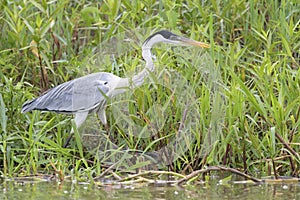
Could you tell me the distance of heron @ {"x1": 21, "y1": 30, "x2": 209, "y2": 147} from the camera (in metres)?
5.52

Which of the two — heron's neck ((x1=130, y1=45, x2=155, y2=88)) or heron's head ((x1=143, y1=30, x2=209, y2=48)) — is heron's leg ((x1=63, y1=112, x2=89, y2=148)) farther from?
heron's head ((x1=143, y1=30, x2=209, y2=48))

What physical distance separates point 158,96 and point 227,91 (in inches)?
17.7

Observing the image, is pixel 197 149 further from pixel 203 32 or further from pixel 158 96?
pixel 203 32

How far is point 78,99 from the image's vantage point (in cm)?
567

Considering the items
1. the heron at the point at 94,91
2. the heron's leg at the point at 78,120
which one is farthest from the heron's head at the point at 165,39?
the heron's leg at the point at 78,120

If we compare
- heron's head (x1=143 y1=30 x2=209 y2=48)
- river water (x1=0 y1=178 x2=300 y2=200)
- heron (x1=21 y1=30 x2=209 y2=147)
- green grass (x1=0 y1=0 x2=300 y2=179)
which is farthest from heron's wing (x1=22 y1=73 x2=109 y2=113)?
river water (x1=0 y1=178 x2=300 y2=200)

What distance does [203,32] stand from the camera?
604cm

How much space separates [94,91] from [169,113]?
0.52 m

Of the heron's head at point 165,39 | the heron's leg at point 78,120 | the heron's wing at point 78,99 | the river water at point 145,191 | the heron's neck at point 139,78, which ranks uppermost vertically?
the heron's head at point 165,39

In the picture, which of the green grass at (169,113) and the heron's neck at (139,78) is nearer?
the green grass at (169,113)

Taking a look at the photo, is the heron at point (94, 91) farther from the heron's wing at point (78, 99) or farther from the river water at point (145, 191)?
the river water at point (145, 191)

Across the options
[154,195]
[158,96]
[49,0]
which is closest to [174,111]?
[158,96]

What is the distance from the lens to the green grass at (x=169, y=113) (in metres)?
5.27

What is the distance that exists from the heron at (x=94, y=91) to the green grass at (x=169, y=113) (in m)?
0.07
